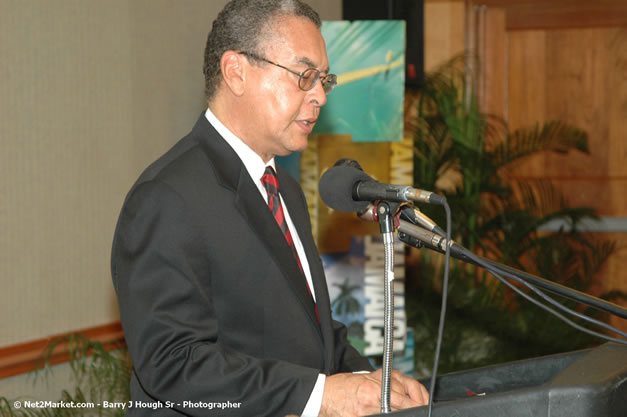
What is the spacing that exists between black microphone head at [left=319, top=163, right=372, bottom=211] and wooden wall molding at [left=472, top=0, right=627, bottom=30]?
202 inches

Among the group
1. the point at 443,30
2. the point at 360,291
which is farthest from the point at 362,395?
the point at 443,30

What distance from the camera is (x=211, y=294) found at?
1598mm

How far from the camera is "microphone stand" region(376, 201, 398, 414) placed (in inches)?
48.6

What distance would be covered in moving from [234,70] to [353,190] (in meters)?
0.62

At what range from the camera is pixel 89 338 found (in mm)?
3215

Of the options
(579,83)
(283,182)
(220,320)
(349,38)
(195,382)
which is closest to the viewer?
(195,382)

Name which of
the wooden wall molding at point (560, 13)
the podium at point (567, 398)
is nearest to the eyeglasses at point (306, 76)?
the podium at point (567, 398)

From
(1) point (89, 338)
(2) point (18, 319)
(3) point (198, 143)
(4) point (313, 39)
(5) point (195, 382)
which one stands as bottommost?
(1) point (89, 338)

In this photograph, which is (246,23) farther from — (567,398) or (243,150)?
(567,398)

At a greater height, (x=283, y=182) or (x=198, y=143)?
(x=198, y=143)

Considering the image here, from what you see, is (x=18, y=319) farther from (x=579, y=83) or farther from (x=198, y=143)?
(x=579, y=83)

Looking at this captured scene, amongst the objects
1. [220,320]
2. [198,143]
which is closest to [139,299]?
[220,320]

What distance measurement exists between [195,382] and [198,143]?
1.95ft

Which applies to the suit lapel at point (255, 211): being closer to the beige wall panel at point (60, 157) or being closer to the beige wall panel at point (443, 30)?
the beige wall panel at point (60, 157)
